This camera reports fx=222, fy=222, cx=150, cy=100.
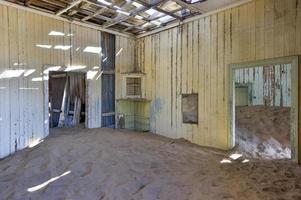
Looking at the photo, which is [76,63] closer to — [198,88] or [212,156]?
[198,88]

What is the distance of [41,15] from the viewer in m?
5.47

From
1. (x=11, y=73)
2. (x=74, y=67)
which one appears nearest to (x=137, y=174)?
(x=11, y=73)

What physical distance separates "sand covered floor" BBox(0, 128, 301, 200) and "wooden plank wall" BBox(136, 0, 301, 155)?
1.08m

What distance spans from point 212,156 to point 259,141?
7.49 ft

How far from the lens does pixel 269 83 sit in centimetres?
910

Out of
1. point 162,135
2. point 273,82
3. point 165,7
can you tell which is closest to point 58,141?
point 162,135

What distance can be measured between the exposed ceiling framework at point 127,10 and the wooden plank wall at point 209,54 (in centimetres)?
36

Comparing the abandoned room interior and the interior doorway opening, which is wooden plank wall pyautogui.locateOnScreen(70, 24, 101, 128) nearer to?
the abandoned room interior

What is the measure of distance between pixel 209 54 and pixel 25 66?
443 cm

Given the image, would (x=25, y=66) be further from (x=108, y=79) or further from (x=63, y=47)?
(x=108, y=79)

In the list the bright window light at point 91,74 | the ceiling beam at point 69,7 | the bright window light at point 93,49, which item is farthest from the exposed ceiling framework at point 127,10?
the bright window light at point 91,74

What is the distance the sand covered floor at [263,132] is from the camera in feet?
17.7

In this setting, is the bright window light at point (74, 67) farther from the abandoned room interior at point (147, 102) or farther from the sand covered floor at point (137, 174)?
the sand covered floor at point (137, 174)

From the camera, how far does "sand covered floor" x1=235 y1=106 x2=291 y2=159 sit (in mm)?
5398
